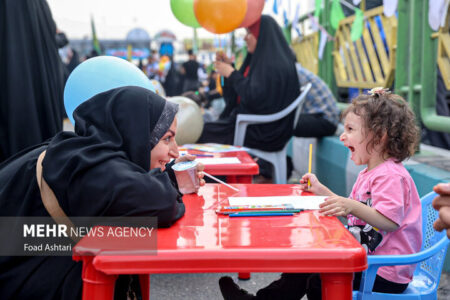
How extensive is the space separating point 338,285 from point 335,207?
0.40 m

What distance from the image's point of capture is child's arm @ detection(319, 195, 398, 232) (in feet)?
5.35

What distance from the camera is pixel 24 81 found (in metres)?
2.52

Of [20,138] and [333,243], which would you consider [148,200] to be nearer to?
[333,243]

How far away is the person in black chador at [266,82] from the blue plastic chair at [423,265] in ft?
8.05

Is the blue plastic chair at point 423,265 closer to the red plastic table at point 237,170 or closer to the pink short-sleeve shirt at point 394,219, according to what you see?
the pink short-sleeve shirt at point 394,219

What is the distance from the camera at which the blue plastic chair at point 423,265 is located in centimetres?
157

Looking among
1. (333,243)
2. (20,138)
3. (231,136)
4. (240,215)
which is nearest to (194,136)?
(231,136)

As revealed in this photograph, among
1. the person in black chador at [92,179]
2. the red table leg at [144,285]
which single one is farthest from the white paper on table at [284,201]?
the red table leg at [144,285]

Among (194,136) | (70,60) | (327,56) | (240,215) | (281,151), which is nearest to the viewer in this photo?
(240,215)

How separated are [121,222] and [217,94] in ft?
31.5

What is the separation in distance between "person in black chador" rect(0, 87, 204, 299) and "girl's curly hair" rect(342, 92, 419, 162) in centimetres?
87

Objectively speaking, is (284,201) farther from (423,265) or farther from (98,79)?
(98,79)

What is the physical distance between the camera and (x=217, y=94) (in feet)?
35.6

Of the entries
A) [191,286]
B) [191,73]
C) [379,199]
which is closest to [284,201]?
[379,199]
